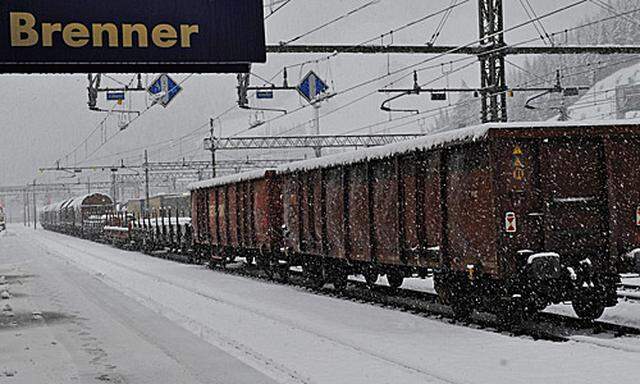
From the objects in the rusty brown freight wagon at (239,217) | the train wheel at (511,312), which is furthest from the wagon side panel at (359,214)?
the rusty brown freight wagon at (239,217)

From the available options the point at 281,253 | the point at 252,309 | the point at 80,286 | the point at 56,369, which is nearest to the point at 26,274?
the point at 80,286

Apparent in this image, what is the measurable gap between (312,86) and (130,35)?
1568 cm

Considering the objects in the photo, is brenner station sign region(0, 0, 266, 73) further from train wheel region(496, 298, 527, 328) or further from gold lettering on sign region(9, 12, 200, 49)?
train wheel region(496, 298, 527, 328)

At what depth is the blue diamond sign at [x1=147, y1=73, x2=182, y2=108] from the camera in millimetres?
28266

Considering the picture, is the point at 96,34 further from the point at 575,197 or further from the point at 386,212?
the point at 575,197

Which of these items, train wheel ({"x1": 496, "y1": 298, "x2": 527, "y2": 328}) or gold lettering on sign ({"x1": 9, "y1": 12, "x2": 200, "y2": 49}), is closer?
train wheel ({"x1": 496, "y1": 298, "x2": 527, "y2": 328})

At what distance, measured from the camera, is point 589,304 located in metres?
13.8

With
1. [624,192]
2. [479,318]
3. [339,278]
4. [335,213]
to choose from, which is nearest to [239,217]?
[339,278]

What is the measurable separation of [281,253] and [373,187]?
700 cm

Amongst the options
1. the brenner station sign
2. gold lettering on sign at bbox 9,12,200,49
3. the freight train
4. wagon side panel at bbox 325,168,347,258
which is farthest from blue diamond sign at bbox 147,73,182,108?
gold lettering on sign at bbox 9,12,200,49

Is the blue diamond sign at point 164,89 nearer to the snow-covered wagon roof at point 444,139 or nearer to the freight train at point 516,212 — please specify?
the snow-covered wagon roof at point 444,139

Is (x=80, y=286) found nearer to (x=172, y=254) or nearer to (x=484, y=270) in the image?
(x=484, y=270)

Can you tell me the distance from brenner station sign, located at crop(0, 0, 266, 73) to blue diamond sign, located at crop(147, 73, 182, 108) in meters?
13.2

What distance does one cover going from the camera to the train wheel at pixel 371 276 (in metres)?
19.5
